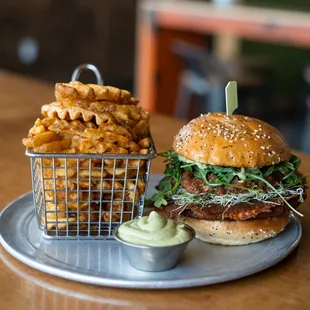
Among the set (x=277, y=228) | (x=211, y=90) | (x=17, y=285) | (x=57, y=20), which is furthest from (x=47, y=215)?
(x=57, y=20)

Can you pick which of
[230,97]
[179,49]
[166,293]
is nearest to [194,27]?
[179,49]

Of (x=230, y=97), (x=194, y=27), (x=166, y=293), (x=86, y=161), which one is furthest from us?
(x=194, y=27)

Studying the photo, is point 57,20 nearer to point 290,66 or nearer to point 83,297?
point 290,66

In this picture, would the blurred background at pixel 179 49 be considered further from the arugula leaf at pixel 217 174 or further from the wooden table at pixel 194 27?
the arugula leaf at pixel 217 174

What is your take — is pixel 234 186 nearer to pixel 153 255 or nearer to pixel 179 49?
pixel 153 255

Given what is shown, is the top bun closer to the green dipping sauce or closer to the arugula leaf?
the arugula leaf

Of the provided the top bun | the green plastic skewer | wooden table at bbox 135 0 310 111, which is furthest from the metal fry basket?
wooden table at bbox 135 0 310 111
